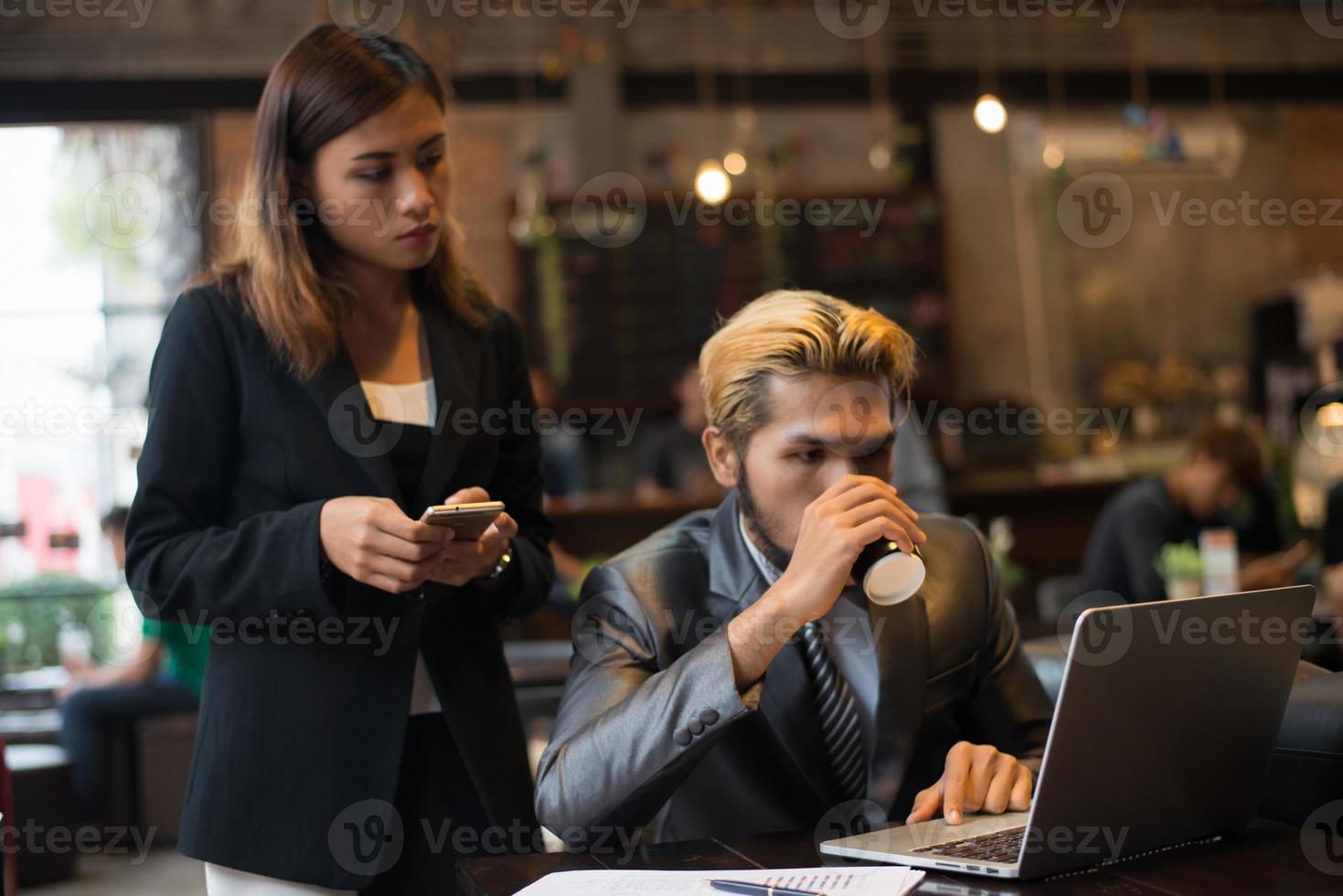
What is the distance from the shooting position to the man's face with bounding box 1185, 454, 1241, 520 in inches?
180

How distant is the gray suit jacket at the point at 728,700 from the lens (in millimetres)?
1430

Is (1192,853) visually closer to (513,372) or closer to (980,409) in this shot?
(513,372)

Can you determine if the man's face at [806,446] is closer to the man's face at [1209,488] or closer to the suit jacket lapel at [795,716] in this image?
the suit jacket lapel at [795,716]

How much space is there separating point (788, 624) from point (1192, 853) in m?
0.44

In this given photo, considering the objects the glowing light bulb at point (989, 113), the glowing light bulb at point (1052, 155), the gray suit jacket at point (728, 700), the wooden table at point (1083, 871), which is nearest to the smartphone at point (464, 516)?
the gray suit jacket at point (728, 700)

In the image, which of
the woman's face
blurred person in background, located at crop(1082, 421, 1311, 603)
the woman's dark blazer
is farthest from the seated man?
blurred person in background, located at crop(1082, 421, 1311, 603)

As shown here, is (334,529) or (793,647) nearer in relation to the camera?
(334,529)

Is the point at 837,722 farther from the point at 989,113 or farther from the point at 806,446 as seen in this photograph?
the point at 989,113

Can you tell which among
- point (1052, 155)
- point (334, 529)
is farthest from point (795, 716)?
point (1052, 155)

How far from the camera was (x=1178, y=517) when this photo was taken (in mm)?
4559

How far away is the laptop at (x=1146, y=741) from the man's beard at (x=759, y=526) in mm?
388

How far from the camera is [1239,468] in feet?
15.0

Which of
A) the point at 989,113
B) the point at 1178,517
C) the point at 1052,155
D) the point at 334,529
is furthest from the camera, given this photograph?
the point at 1052,155

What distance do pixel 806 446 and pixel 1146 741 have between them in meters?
0.55
